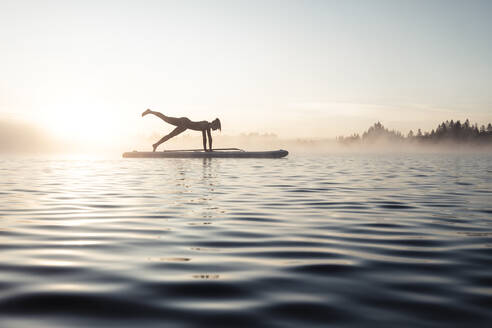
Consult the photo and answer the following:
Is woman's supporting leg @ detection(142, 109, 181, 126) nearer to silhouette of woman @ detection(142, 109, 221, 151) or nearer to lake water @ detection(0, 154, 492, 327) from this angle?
silhouette of woman @ detection(142, 109, 221, 151)

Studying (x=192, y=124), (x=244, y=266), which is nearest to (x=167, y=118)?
(x=192, y=124)

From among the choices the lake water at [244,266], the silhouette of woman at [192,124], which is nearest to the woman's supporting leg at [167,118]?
the silhouette of woman at [192,124]

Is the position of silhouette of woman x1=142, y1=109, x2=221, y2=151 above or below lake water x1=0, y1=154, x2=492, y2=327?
Result: above

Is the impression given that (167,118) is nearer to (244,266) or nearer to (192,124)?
(192,124)

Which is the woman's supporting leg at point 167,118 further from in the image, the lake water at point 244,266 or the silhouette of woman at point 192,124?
the lake water at point 244,266

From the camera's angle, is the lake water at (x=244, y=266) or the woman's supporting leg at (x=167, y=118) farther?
the woman's supporting leg at (x=167, y=118)

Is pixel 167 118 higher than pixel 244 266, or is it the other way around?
pixel 167 118

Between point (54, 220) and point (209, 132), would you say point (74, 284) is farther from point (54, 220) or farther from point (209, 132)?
point (209, 132)

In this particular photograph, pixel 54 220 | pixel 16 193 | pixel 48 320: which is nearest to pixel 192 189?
pixel 16 193

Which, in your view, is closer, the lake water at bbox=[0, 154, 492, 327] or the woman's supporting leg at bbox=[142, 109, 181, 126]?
the lake water at bbox=[0, 154, 492, 327]

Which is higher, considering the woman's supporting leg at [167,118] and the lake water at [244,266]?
the woman's supporting leg at [167,118]

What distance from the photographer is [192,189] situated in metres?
15.0

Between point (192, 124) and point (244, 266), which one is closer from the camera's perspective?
point (244, 266)

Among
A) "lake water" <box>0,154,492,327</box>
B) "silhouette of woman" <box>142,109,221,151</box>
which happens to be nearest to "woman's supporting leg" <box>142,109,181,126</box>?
"silhouette of woman" <box>142,109,221,151</box>
